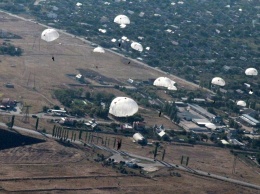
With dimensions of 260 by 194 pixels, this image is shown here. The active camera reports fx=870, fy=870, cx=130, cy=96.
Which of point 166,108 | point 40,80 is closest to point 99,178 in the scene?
point 166,108

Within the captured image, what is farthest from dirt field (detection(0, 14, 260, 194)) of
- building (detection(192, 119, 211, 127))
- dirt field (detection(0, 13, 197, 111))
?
building (detection(192, 119, 211, 127))

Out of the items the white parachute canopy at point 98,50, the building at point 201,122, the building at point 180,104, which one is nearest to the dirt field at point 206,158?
the building at point 201,122

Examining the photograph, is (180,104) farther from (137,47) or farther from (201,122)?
(137,47)

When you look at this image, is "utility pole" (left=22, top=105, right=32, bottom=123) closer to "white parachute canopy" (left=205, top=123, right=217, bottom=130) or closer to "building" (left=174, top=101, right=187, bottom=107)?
"white parachute canopy" (left=205, top=123, right=217, bottom=130)

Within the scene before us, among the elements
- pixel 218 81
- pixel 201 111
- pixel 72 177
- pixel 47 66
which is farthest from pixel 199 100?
pixel 72 177

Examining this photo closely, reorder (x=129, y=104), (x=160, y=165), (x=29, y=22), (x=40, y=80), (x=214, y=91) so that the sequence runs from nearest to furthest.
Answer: (x=160, y=165)
(x=129, y=104)
(x=40, y=80)
(x=214, y=91)
(x=29, y=22)

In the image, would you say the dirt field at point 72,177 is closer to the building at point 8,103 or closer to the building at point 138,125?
the building at point 138,125

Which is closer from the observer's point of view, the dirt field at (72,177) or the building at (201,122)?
the dirt field at (72,177)

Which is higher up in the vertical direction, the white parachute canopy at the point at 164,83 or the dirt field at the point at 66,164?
the white parachute canopy at the point at 164,83

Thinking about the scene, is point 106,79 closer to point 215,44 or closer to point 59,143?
point 59,143
